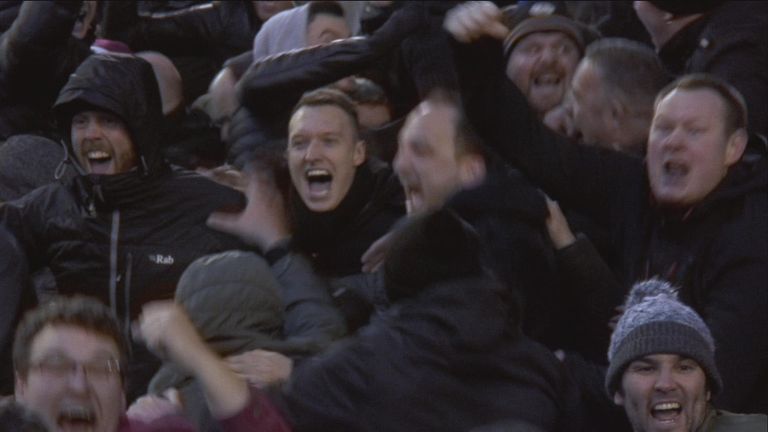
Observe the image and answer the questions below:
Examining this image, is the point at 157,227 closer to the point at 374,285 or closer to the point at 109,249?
the point at 109,249

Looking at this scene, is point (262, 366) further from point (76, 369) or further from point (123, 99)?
point (123, 99)

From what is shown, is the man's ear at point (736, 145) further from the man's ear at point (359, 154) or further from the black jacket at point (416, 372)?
the black jacket at point (416, 372)

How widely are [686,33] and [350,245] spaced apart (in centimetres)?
167

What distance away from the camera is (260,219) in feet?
22.2

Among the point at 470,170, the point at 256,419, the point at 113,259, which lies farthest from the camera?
the point at 113,259

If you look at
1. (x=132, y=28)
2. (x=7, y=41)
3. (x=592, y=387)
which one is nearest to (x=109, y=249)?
(x=7, y=41)

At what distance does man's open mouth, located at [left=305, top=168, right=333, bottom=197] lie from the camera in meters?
7.49

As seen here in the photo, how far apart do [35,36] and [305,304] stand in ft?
7.84

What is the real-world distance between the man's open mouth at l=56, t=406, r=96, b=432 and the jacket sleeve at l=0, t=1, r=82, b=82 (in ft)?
9.81

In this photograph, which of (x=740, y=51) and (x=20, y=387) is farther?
(x=740, y=51)

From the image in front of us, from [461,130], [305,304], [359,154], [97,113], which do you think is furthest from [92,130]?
[461,130]

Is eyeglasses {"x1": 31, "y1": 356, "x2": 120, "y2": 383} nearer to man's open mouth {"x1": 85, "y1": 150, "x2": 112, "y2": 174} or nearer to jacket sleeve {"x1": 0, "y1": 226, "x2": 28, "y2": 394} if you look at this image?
jacket sleeve {"x1": 0, "y1": 226, "x2": 28, "y2": 394}

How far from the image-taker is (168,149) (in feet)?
29.2

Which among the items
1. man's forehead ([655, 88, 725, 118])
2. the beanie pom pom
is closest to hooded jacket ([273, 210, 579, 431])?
the beanie pom pom
